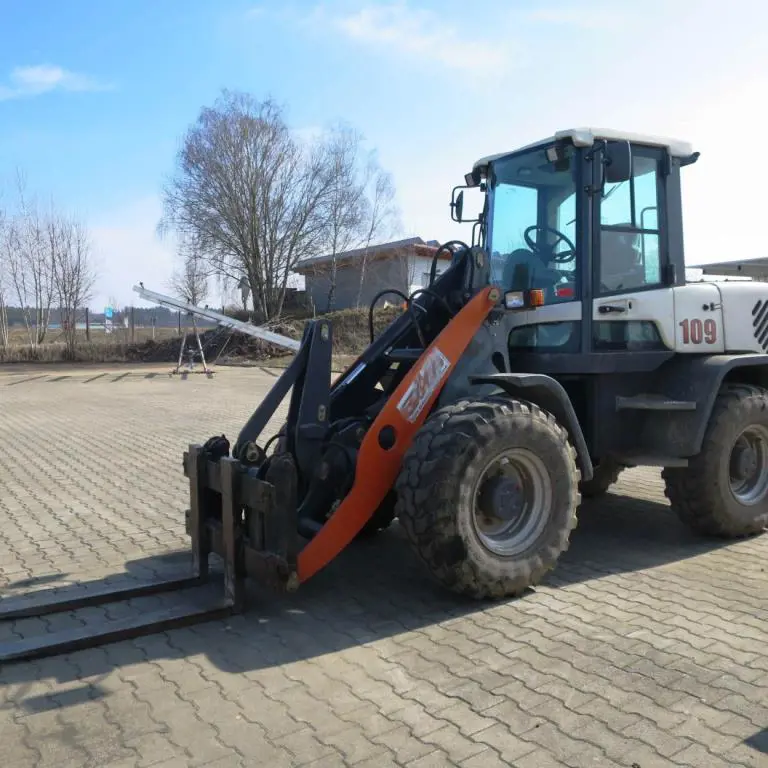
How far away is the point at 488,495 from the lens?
435 centimetres

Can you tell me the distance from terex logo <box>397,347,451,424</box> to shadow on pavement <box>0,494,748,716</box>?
3.59ft

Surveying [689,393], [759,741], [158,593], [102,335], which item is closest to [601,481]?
[689,393]

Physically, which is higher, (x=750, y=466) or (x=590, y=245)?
(x=590, y=245)

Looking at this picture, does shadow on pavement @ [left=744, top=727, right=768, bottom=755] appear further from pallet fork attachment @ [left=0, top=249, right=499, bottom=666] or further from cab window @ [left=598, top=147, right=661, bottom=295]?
cab window @ [left=598, top=147, right=661, bottom=295]

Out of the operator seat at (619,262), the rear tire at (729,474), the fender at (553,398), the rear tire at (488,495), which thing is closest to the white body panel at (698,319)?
the operator seat at (619,262)

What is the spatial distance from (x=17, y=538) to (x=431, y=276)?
3.77 metres

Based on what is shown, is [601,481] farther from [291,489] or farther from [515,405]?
[291,489]

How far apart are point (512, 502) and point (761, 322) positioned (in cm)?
288

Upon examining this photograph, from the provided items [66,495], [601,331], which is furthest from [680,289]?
[66,495]

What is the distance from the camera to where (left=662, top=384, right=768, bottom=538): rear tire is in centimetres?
528

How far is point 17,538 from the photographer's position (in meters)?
5.79

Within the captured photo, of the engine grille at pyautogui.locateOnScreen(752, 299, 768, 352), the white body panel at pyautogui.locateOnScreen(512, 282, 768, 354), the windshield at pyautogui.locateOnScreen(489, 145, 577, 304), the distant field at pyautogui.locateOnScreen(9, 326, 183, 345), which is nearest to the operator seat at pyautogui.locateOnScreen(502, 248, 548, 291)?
the windshield at pyautogui.locateOnScreen(489, 145, 577, 304)

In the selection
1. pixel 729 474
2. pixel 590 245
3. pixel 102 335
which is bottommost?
pixel 729 474

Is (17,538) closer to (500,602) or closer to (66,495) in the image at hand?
(66,495)
